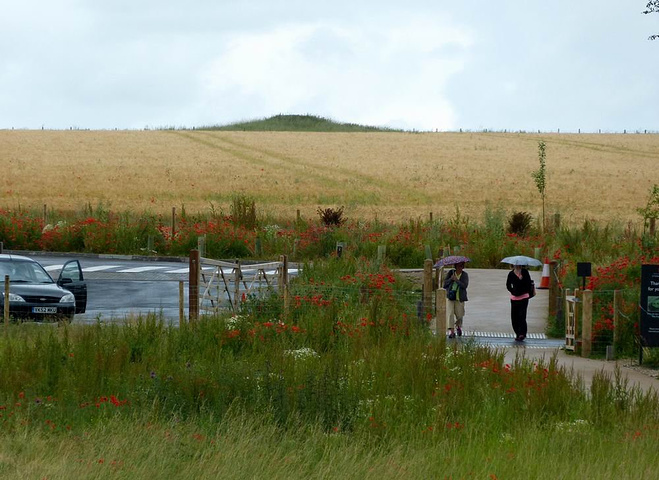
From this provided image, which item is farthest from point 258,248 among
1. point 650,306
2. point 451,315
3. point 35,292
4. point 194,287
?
point 650,306

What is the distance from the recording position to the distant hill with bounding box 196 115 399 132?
147 meters

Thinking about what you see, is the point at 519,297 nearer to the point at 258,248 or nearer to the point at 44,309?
the point at 44,309

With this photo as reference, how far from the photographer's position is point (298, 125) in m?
153

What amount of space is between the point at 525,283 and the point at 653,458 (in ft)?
35.8

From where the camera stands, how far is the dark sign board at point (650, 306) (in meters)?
16.7

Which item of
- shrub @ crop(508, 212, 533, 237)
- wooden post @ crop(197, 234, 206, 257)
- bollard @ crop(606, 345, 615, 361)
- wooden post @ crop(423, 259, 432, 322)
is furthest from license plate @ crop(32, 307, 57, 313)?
shrub @ crop(508, 212, 533, 237)

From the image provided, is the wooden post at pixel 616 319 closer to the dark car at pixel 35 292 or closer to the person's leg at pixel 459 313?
the person's leg at pixel 459 313

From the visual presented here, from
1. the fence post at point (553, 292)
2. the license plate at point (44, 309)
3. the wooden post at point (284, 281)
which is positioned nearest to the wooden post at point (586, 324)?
the fence post at point (553, 292)

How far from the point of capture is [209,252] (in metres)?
37.5

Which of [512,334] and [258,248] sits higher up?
[258,248]

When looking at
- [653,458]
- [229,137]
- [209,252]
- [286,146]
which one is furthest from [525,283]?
[229,137]

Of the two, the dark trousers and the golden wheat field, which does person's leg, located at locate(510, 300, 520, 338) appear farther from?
the golden wheat field

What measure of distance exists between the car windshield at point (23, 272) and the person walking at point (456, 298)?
24.3ft

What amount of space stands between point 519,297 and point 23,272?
30.1ft
